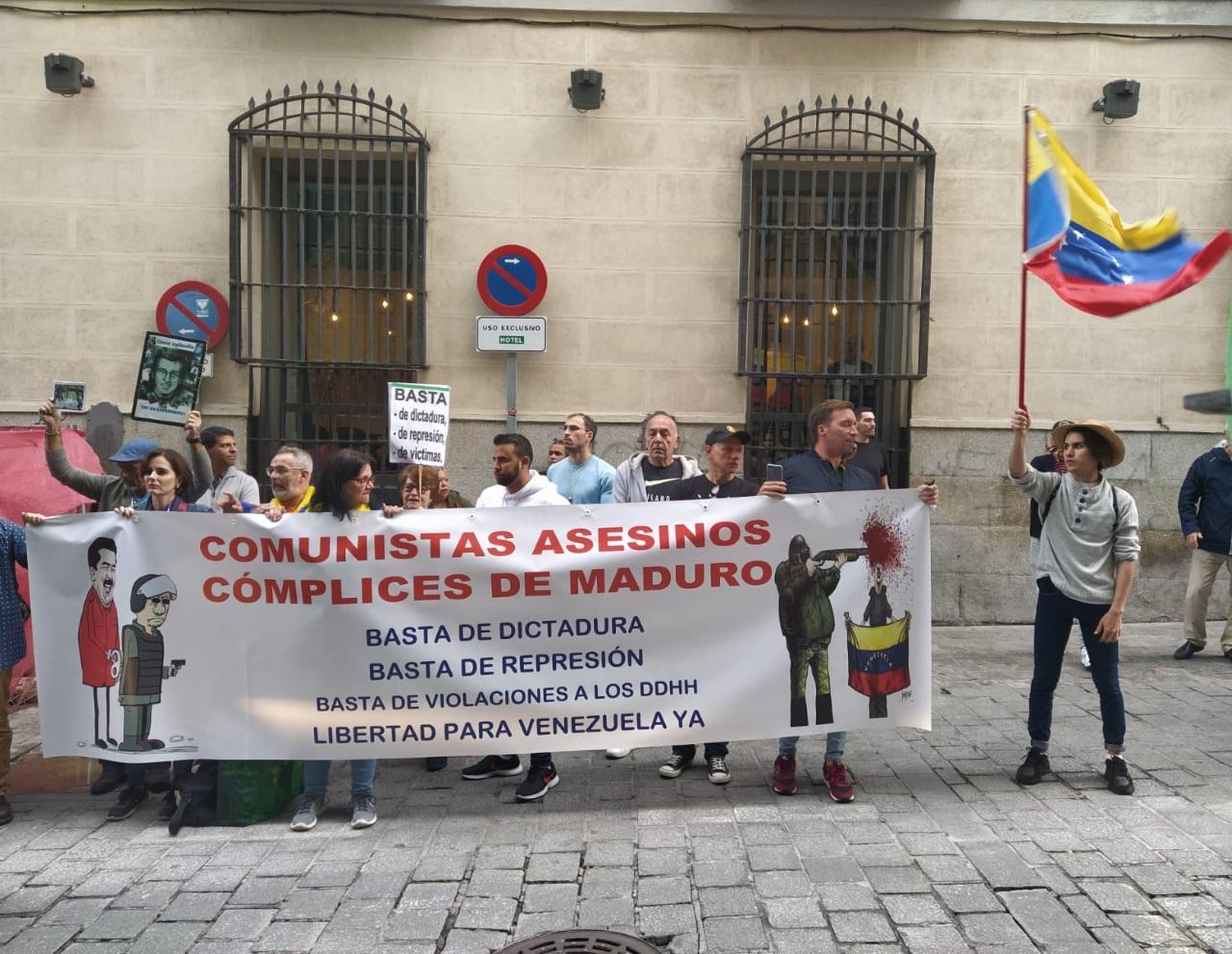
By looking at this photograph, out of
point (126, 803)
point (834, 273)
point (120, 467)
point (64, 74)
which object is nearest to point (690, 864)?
point (126, 803)

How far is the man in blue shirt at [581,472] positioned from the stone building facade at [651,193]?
6.78ft

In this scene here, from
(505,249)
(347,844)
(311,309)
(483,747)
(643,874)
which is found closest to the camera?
(643,874)

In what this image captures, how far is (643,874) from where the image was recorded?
3662 mm

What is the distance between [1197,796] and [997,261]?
524cm

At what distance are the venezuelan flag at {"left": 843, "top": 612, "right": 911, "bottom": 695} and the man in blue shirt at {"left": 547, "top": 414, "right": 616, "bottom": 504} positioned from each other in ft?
6.48

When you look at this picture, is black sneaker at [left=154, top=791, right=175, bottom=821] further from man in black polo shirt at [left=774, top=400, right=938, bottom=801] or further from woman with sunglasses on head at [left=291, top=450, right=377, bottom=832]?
man in black polo shirt at [left=774, top=400, right=938, bottom=801]

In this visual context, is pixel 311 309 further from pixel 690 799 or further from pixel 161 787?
pixel 690 799

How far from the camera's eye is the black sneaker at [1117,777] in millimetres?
4426

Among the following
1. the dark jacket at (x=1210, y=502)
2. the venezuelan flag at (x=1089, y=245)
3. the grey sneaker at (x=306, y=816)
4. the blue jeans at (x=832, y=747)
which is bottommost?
the grey sneaker at (x=306, y=816)

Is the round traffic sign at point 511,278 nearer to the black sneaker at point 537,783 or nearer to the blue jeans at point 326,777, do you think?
the black sneaker at point 537,783

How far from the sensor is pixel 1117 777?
4477 millimetres

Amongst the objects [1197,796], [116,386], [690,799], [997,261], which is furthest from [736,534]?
[116,386]

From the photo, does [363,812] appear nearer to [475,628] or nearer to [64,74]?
[475,628]

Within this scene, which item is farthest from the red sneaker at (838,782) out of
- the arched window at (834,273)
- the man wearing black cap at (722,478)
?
the arched window at (834,273)
